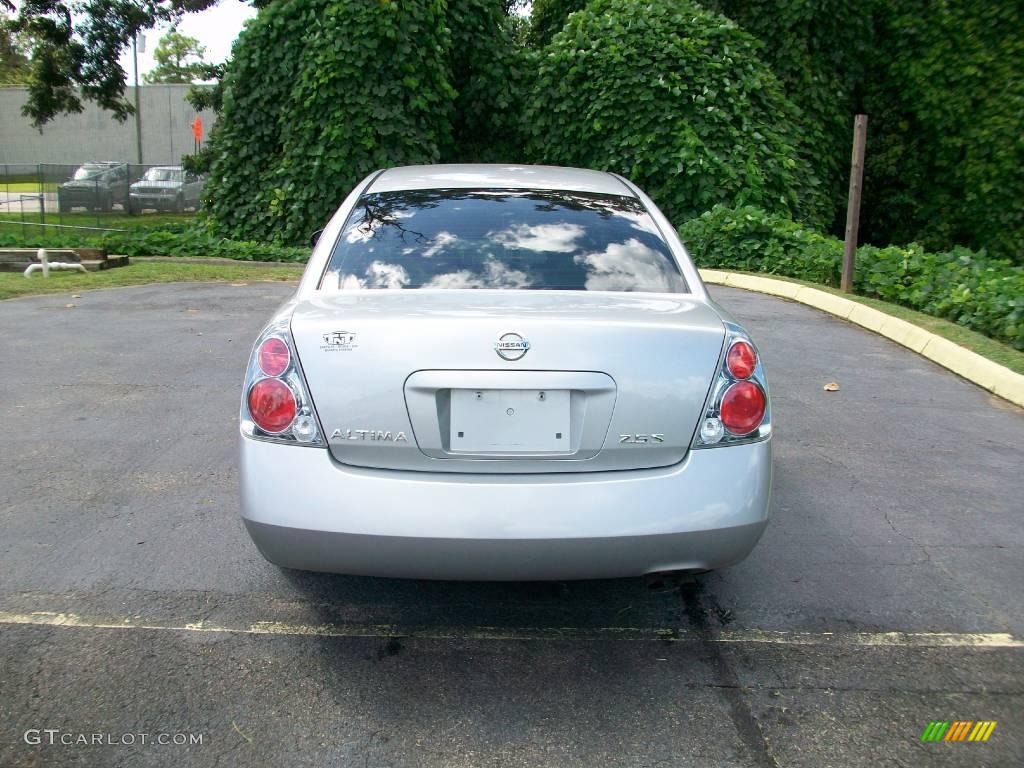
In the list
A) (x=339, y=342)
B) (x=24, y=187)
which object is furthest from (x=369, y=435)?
(x=24, y=187)

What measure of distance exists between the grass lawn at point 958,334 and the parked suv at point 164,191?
18.7 metres

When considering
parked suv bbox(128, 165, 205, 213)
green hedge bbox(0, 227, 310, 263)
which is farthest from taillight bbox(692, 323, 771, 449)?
parked suv bbox(128, 165, 205, 213)

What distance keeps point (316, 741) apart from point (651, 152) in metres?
14.2

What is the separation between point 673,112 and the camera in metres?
15.7

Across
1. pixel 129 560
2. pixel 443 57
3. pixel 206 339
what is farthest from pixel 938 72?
pixel 129 560

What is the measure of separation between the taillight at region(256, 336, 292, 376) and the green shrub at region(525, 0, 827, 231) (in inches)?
499

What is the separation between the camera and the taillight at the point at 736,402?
10.2ft

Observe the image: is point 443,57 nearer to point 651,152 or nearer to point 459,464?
point 651,152

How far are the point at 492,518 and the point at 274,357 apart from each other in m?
0.88

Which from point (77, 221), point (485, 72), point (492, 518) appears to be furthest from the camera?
point (77, 221)

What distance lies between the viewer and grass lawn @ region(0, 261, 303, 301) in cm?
1100

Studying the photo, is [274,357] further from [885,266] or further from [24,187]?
[24,187]

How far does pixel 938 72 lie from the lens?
17.0m

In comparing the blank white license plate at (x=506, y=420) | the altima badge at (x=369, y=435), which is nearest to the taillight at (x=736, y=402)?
the blank white license plate at (x=506, y=420)
